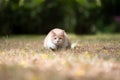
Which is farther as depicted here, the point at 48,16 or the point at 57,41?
the point at 48,16

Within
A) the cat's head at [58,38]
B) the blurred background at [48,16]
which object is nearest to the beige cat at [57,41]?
the cat's head at [58,38]

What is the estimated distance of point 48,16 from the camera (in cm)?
2467

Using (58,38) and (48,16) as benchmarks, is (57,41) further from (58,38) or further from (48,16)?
(48,16)

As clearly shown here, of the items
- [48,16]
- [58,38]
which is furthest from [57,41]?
[48,16]

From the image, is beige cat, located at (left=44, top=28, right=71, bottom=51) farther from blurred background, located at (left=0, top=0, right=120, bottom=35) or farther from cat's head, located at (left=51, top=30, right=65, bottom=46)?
blurred background, located at (left=0, top=0, right=120, bottom=35)

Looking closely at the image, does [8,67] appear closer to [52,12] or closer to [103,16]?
A: [52,12]

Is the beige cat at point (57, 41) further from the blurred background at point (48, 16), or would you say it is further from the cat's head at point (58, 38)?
the blurred background at point (48, 16)

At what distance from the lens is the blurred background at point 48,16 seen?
78.2 feet

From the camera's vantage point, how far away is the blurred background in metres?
23.8

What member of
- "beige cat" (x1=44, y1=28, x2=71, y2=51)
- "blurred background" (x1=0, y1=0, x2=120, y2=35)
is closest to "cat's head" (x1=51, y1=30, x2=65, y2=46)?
"beige cat" (x1=44, y1=28, x2=71, y2=51)

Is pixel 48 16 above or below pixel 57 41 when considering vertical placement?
below

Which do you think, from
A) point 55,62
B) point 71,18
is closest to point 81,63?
point 55,62

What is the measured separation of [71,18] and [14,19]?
2642mm

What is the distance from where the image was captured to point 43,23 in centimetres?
2475
